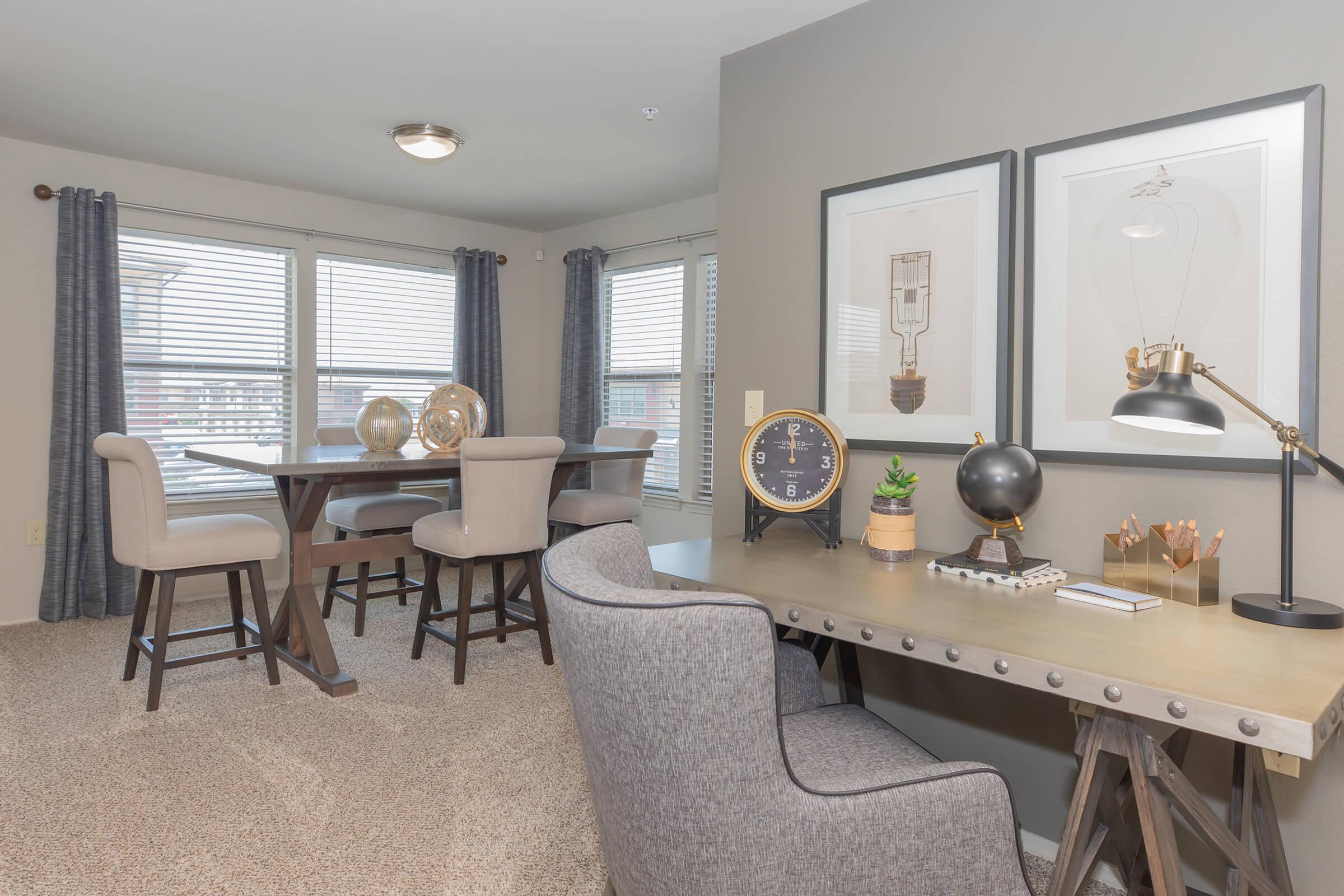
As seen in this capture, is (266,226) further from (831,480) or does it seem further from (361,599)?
(831,480)

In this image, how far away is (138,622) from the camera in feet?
10.0

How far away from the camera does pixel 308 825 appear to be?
2068 mm

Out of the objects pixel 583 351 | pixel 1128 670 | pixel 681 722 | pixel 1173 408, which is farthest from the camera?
pixel 583 351

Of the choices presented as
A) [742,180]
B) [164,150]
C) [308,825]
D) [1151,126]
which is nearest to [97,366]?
[164,150]

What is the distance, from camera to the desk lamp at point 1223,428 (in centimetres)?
131

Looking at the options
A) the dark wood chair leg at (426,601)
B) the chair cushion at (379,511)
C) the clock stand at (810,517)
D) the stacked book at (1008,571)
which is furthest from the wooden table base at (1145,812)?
the chair cushion at (379,511)

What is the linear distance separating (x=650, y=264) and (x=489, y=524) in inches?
94.8

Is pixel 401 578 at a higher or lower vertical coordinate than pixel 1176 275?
lower

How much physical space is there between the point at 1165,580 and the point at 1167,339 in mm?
505

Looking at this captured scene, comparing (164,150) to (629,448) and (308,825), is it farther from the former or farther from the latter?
(308,825)

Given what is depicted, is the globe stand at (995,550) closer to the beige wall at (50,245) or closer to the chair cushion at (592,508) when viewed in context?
the chair cushion at (592,508)

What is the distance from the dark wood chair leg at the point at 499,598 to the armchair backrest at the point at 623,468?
2.64 feet

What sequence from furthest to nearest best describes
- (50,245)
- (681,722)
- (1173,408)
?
(50,245), (1173,408), (681,722)

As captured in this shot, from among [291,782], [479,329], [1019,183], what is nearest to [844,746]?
[1019,183]
